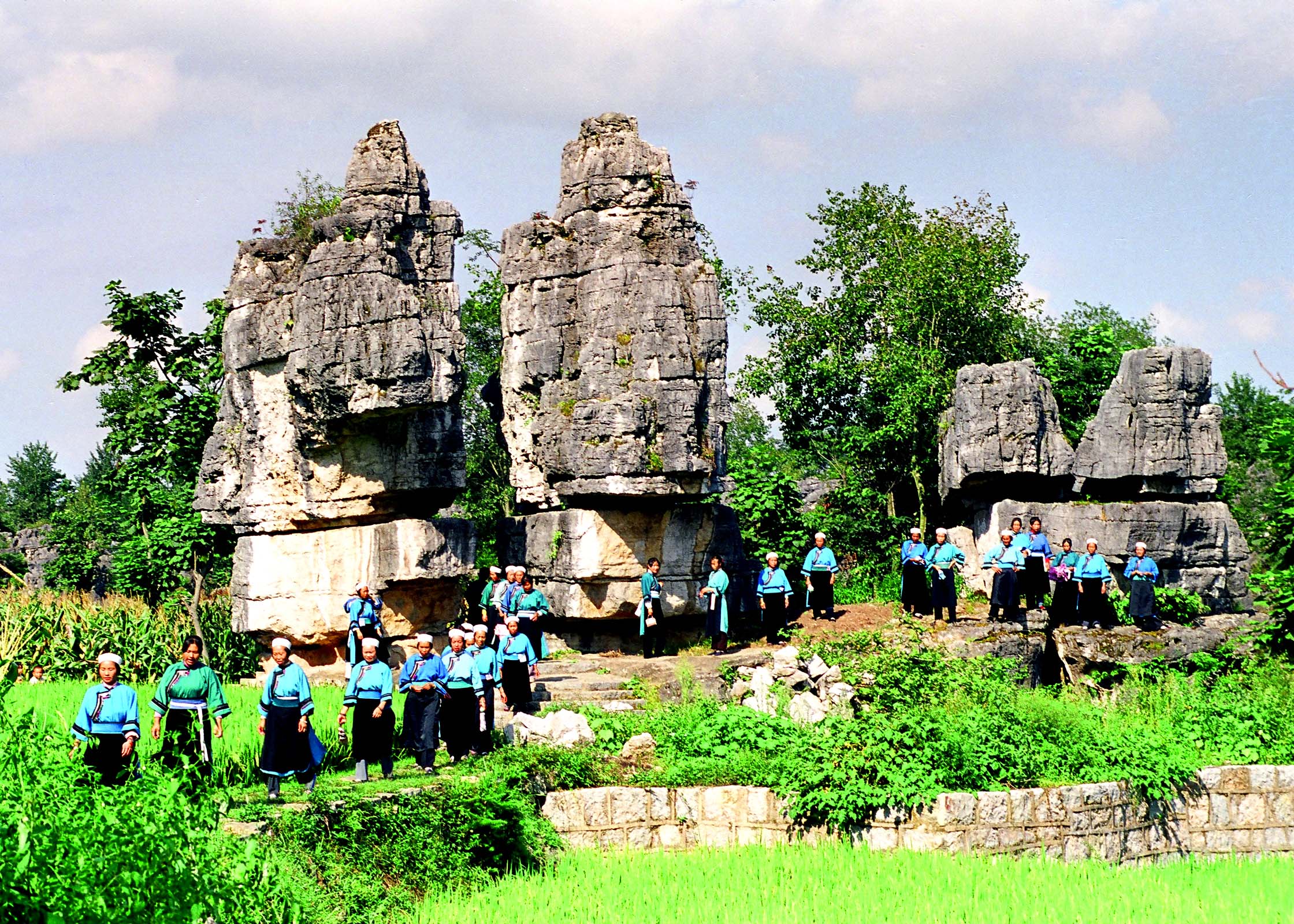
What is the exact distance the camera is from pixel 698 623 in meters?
22.1

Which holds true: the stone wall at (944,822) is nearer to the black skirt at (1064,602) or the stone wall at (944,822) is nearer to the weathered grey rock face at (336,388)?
the black skirt at (1064,602)

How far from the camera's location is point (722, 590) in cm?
1991

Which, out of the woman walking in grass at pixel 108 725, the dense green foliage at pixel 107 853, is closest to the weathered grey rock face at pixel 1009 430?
the woman walking in grass at pixel 108 725

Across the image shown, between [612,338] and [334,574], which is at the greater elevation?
[612,338]

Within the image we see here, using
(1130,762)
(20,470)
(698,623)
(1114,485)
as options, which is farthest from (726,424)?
(20,470)

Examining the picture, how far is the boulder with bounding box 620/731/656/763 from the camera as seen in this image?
1430 cm

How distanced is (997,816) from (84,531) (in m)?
23.6

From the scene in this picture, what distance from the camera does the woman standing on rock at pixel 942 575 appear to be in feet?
67.2

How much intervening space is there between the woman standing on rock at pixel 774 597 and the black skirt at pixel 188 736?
30.8 ft

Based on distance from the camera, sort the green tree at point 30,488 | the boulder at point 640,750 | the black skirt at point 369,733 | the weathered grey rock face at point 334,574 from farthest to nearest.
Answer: the green tree at point 30,488 < the weathered grey rock face at point 334,574 < the boulder at point 640,750 < the black skirt at point 369,733

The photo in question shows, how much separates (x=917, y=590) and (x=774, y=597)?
207cm

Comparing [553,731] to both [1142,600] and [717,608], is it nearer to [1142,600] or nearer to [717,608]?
[717,608]

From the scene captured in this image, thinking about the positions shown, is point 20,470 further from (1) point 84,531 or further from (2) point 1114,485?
(2) point 1114,485

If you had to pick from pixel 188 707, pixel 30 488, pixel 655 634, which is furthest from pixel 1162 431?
pixel 30 488
